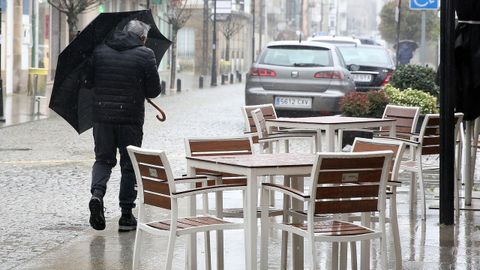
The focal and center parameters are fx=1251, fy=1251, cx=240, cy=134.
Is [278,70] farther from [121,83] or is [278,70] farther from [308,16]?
[308,16]

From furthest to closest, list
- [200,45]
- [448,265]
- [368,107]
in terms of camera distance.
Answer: [200,45], [368,107], [448,265]

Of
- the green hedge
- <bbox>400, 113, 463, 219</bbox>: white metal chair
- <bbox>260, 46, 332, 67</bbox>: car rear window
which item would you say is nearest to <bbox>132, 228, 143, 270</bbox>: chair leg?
<bbox>400, 113, 463, 219</bbox>: white metal chair

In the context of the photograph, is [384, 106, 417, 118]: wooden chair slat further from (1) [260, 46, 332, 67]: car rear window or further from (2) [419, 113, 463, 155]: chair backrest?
(1) [260, 46, 332, 67]: car rear window

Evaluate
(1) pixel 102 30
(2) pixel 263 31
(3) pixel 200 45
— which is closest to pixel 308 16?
(2) pixel 263 31

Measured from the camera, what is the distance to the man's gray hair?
10141 millimetres

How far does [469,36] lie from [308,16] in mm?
147842

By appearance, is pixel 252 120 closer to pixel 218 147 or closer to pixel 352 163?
pixel 218 147

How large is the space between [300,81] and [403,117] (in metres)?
9.04

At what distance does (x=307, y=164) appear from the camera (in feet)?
24.0

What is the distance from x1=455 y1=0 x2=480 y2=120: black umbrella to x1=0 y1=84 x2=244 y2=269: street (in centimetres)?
312

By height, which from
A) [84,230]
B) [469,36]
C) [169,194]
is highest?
[469,36]

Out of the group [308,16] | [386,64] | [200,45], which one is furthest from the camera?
[308,16]

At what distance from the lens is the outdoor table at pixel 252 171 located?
706 centimetres

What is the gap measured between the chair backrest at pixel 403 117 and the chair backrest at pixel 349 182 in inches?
208
